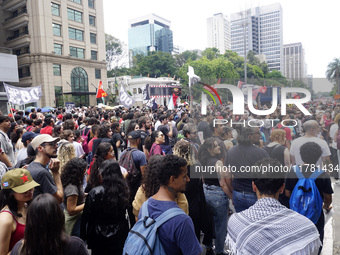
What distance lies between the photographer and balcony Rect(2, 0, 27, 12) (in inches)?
1439

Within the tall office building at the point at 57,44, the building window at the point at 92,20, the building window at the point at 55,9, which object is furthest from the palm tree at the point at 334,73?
the building window at the point at 92,20

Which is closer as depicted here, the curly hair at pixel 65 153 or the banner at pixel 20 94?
the curly hair at pixel 65 153

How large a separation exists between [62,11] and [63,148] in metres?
39.3

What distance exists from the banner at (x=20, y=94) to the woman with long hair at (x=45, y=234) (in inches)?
400

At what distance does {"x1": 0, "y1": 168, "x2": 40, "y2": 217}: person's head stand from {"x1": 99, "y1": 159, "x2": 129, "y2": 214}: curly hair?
77cm

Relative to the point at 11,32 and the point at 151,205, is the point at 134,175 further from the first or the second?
the point at 11,32

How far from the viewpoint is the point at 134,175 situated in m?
4.15

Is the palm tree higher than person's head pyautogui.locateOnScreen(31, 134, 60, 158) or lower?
higher

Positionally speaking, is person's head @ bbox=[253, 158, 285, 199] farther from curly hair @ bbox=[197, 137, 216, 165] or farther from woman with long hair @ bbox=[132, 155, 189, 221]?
curly hair @ bbox=[197, 137, 216, 165]

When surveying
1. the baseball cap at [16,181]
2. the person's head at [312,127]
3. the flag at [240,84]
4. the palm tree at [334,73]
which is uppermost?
the palm tree at [334,73]

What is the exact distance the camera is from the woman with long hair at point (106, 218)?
2873 mm

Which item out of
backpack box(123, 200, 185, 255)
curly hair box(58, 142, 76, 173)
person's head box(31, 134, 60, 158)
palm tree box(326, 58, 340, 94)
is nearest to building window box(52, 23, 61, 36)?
curly hair box(58, 142, 76, 173)

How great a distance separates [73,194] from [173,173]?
146 centimetres

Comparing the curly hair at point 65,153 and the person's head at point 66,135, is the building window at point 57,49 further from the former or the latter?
the curly hair at point 65,153
